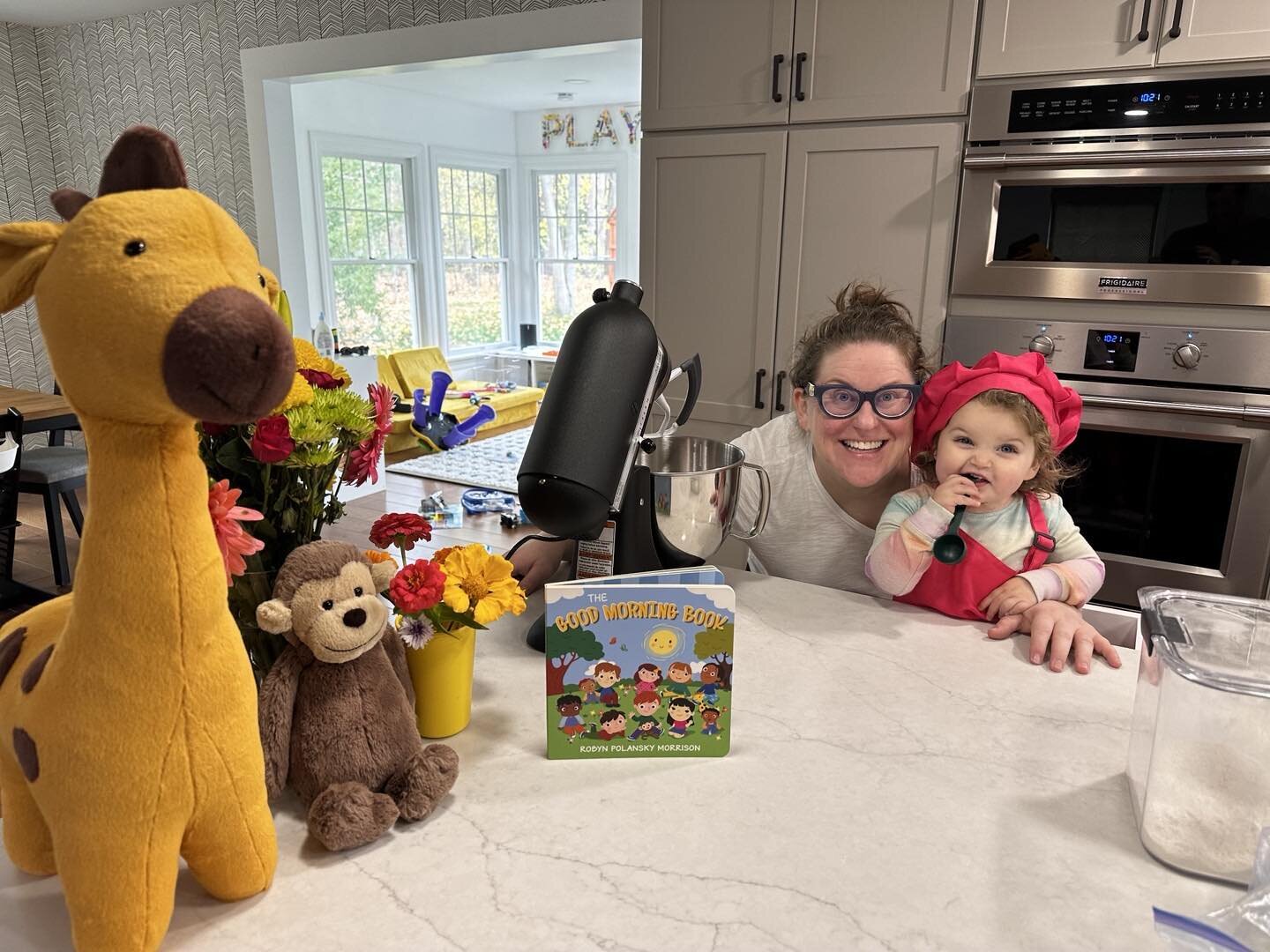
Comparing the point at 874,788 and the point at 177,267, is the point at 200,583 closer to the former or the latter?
the point at 177,267

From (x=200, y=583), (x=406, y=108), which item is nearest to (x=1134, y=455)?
(x=200, y=583)

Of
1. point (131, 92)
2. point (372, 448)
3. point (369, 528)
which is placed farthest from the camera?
point (131, 92)

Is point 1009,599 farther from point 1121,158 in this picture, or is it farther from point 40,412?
point 40,412

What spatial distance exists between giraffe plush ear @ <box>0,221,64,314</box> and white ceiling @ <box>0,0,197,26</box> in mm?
4890

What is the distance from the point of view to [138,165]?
0.47m

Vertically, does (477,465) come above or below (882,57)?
below

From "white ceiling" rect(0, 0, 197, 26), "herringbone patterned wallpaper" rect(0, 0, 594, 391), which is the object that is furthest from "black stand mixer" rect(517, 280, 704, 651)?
"white ceiling" rect(0, 0, 197, 26)

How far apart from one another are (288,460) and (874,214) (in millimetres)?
2046

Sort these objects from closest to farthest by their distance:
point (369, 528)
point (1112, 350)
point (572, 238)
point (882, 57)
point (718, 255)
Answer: point (1112, 350) < point (882, 57) < point (718, 255) < point (369, 528) < point (572, 238)

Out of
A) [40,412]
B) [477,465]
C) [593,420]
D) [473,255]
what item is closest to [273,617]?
[593,420]

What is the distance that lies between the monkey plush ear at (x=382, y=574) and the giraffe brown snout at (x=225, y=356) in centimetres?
23

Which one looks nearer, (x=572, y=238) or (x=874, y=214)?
(x=874, y=214)

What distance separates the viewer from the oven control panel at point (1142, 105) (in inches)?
74.5

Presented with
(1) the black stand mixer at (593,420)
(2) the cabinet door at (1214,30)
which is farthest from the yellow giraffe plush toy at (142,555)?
(2) the cabinet door at (1214,30)
